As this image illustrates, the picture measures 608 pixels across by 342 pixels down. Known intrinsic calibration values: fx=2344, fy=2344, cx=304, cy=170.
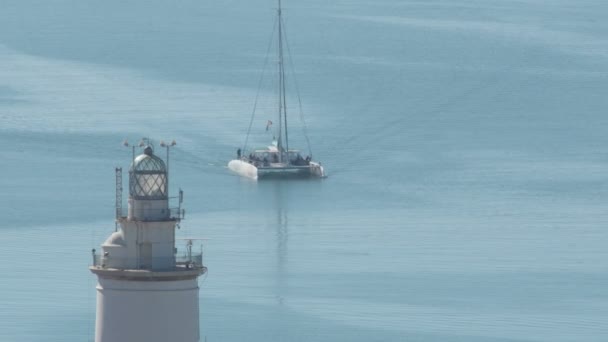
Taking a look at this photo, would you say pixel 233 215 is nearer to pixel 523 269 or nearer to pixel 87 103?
pixel 523 269

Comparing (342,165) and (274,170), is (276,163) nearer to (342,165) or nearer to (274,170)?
(274,170)

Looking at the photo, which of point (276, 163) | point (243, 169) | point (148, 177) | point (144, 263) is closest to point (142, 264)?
point (144, 263)

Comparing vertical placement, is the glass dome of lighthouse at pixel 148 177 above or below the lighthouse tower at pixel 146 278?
above

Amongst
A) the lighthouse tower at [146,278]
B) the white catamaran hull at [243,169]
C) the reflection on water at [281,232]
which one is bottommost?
the lighthouse tower at [146,278]

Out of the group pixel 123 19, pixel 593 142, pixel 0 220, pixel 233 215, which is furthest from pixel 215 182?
pixel 123 19

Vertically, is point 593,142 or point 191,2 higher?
point 191,2

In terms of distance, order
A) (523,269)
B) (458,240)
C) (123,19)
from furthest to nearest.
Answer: (123,19), (458,240), (523,269)

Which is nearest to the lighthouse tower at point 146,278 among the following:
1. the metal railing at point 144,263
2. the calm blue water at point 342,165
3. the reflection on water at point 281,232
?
the metal railing at point 144,263

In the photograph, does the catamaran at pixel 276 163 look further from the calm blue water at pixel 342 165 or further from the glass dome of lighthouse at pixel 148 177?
the glass dome of lighthouse at pixel 148 177
